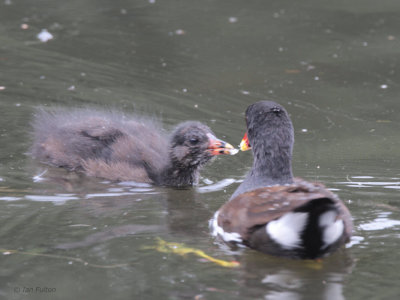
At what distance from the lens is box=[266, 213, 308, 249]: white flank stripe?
183 inches

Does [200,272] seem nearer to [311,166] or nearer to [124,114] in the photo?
[311,166]

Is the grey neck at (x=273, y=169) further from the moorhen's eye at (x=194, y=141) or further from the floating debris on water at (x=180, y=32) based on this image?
the floating debris on water at (x=180, y=32)

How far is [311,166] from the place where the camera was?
23.7 ft

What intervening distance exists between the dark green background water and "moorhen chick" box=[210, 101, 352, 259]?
156 millimetres

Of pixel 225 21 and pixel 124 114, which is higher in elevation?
pixel 225 21

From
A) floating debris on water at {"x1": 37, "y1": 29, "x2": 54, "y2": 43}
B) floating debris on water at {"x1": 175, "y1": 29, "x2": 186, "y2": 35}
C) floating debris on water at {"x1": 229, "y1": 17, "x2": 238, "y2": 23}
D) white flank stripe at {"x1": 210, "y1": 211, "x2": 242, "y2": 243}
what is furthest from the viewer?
floating debris on water at {"x1": 229, "y1": 17, "x2": 238, "y2": 23}

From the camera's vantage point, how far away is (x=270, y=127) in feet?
18.4

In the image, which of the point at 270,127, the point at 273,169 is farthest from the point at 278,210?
the point at 270,127

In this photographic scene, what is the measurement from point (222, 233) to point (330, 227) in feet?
2.97

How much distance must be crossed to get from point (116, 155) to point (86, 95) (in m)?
2.35

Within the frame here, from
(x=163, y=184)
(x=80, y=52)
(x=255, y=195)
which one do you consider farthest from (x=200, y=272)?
(x=80, y=52)

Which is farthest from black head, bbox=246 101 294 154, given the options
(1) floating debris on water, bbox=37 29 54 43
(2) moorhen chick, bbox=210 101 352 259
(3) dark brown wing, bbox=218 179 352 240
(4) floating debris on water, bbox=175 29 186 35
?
(1) floating debris on water, bbox=37 29 54 43

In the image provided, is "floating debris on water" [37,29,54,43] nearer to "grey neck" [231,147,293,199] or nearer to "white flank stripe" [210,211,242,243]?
"white flank stripe" [210,211,242,243]

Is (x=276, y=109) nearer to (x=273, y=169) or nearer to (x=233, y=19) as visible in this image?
(x=273, y=169)
